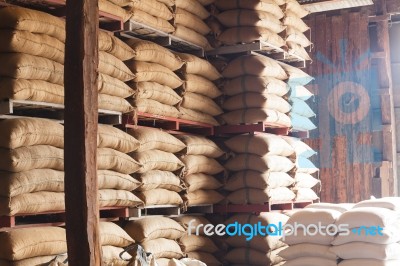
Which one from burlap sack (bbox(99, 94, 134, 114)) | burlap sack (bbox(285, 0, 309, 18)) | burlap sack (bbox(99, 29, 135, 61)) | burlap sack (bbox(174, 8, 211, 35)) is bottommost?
burlap sack (bbox(99, 94, 134, 114))

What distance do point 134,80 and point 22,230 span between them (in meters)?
2.46

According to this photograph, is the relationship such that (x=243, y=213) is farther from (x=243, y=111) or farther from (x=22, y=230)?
(x=22, y=230)

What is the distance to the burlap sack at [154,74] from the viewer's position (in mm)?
7863

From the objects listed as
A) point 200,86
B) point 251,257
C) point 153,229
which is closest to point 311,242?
point 251,257

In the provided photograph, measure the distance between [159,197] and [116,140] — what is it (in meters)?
1.13

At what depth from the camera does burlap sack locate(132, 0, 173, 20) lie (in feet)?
25.9

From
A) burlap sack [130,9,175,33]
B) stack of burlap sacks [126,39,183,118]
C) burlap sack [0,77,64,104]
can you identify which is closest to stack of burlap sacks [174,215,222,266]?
stack of burlap sacks [126,39,183,118]

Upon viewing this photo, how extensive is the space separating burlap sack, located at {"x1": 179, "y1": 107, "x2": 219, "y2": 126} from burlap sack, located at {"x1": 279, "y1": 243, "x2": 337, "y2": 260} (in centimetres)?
201

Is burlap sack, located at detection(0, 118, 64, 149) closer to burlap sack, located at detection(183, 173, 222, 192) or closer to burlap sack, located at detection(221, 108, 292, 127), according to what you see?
burlap sack, located at detection(183, 173, 222, 192)

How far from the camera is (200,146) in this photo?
9.03m

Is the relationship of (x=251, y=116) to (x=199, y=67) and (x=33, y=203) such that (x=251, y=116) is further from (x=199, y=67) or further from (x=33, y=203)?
(x=33, y=203)

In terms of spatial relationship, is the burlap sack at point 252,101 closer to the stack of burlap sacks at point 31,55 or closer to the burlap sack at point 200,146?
the burlap sack at point 200,146

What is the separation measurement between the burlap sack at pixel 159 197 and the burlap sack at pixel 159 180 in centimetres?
5

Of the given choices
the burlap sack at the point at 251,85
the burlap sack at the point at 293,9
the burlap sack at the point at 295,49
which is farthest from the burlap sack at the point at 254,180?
the burlap sack at the point at 293,9
